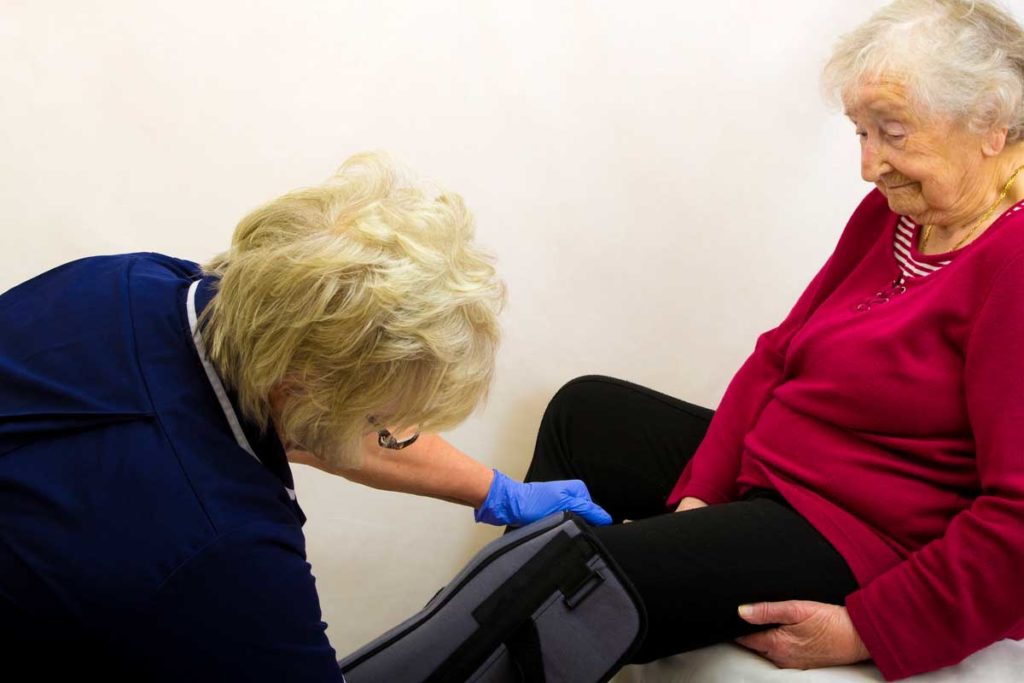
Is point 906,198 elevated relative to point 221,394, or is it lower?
elevated

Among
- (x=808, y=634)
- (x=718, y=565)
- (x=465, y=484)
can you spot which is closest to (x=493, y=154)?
(x=465, y=484)

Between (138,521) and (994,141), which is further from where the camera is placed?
(994,141)

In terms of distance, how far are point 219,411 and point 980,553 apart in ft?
2.68

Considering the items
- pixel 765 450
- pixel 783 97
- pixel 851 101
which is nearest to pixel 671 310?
pixel 783 97

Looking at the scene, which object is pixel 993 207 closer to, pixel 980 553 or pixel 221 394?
pixel 980 553

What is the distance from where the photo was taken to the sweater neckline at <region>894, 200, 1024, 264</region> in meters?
1.16

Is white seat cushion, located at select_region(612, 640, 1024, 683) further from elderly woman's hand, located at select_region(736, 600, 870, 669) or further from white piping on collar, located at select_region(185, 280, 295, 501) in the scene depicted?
white piping on collar, located at select_region(185, 280, 295, 501)

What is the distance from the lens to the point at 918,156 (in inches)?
46.6

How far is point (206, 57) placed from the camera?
5.25 feet

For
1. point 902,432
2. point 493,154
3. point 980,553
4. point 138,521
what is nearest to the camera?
point 138,521

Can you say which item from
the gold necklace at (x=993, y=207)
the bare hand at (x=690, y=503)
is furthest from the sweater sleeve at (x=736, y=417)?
the gold necklace at (x=993, y=207)

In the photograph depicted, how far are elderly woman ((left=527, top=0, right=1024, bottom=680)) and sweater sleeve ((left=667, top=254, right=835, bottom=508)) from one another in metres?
0.09

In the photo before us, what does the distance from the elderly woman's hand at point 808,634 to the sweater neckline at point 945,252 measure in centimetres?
44

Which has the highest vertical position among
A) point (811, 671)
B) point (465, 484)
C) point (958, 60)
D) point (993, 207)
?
point (958, 60)
